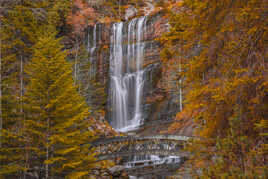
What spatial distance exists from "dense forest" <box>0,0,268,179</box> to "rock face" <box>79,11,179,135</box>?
14 centimetres

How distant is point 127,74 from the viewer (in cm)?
3091

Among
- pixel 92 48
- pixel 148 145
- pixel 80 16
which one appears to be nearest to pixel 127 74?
pixel 92 48

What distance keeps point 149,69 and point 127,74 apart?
317cm

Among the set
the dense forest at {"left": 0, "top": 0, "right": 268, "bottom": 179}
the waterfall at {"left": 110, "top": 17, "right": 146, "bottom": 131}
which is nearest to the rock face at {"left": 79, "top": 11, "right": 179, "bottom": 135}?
the dense forest at {"left": 0, "top": 0, "right": 268, "bottom": 179}

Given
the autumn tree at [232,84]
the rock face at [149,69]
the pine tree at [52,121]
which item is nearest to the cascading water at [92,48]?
the rock face at [149,69]

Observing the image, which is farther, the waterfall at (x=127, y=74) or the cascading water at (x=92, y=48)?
the cascading water at (x=92, y=48)

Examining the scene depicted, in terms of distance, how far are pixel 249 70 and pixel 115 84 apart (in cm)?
2782

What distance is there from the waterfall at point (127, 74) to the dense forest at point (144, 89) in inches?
5.6

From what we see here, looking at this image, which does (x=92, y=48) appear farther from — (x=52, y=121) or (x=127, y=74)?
(x=52, y=121)

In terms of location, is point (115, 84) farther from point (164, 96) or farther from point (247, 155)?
point (247, 155)

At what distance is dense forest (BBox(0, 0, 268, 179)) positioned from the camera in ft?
13.4

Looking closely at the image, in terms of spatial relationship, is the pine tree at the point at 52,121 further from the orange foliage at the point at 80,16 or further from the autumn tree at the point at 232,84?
the orange foliage at the point at 80,16

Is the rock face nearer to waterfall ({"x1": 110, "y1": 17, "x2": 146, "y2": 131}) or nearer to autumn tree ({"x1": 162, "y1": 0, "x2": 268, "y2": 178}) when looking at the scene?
waterfall ({"x1": 110, "y1": 17, "x2": 146, "y2": 131})

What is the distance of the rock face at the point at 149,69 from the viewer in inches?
1043
